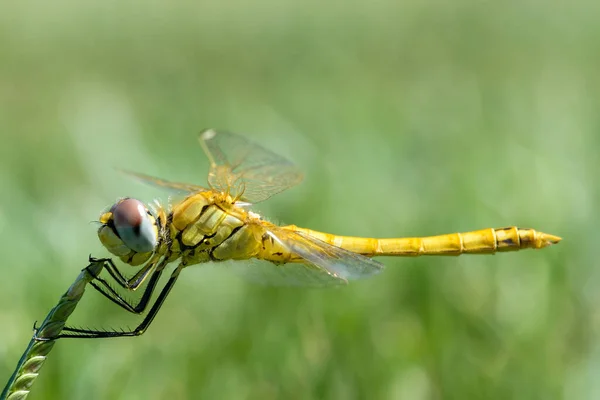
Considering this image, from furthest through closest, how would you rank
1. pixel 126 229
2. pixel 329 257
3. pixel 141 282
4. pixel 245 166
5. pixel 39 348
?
pixel 245 166 < pixel 329 257 < pixel 141 282 < pixel 126 229 < pixel 39 348

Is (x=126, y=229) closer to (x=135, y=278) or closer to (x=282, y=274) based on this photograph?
(x=135, y=278)

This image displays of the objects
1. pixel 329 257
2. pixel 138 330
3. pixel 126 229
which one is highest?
pixel 126 229

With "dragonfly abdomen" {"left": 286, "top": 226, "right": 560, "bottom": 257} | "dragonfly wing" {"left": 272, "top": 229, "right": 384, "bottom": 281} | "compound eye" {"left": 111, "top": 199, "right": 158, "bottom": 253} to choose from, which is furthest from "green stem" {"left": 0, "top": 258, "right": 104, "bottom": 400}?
"dragonfly abdomen" {"left": 286, "top": 226, "right": 560, "bottom": 257}

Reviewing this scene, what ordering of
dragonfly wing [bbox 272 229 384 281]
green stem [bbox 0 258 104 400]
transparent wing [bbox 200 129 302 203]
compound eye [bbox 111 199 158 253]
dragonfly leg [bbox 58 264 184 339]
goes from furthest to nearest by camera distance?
transparent wing [bbox 200 129 302 203]
dragonfly wing [bbox 272 229 384 281]
dragonfly leg [bbox 58 264 184 339]
compound eye [bbox 111 199 158 253]
green stem [bbox 0 258 104 400]

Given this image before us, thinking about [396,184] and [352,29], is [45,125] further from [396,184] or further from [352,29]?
→ [352,29]

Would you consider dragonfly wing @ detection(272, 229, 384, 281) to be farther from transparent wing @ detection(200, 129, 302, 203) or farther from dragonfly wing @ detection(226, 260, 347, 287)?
transparent wing @ detection(200, 129, 302, 203)

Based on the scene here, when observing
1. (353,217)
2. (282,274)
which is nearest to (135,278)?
(282,274)

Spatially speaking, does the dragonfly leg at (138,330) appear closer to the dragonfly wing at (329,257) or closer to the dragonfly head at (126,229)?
the dragonfly head at (126,229)
